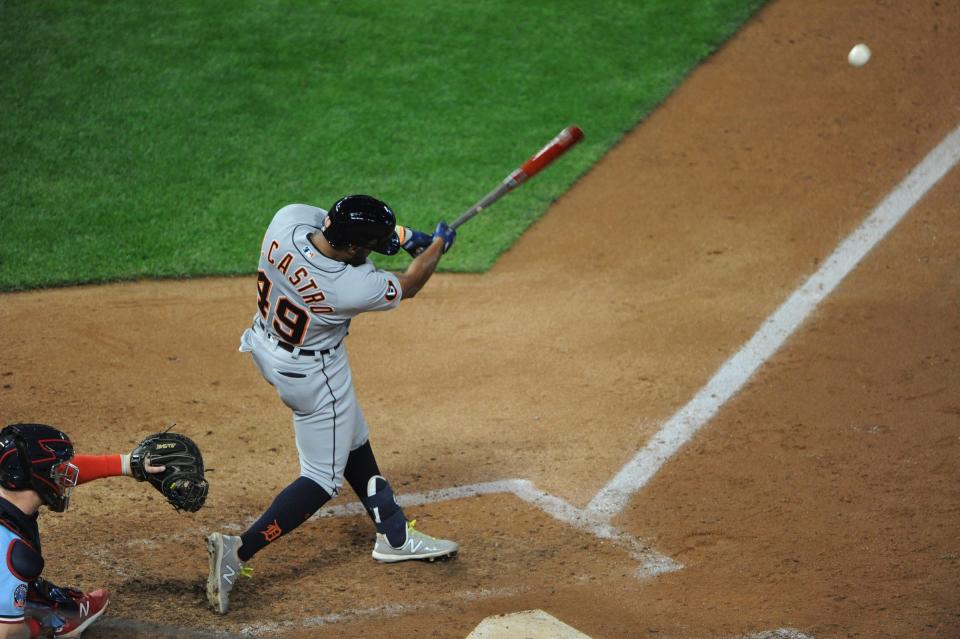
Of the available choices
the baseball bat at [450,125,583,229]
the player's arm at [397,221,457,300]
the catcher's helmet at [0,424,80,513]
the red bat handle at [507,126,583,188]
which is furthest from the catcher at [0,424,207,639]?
the red bat handle at [507,126,583,188]

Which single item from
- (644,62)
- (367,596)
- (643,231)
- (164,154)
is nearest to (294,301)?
(367,596)

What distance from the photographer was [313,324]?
4430 mm

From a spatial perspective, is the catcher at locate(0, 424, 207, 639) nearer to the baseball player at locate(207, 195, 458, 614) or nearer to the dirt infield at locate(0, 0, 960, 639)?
the dirt infield at locate(0, 0, 960, 639)

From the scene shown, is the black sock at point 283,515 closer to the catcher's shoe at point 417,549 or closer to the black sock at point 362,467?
the black sock at point 362,467

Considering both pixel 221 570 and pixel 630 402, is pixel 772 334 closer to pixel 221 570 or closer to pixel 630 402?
pixel 630 402

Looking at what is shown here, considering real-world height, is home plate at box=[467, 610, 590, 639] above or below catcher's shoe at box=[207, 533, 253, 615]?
below

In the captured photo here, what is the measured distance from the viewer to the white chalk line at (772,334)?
219 inches

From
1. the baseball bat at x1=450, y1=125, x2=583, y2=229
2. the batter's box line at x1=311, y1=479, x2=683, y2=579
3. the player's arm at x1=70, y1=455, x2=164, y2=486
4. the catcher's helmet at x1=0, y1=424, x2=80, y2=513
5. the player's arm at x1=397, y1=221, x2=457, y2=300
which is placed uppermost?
the baseball bat at x1=450, y1=125, x2=583, y2=229

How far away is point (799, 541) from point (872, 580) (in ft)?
1.33

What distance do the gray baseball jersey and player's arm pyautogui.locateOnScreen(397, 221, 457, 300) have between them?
107 millimetres

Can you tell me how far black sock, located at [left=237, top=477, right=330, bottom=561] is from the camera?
4527mm

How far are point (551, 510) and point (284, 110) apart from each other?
5396 millimetres

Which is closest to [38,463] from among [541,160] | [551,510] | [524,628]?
[524,628]

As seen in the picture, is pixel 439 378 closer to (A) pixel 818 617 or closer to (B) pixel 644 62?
(A) pixel 818 617
